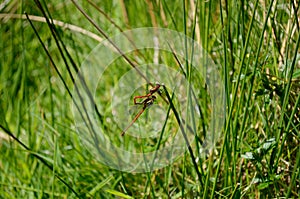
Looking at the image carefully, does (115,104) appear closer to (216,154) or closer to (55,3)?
(216,154)

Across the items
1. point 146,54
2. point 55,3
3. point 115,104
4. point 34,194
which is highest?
point 55,3

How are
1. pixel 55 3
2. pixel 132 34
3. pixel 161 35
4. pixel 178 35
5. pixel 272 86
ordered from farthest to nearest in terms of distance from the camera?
pixel 55 3 < pixel 132 34 < pixel 161 35 < pixel 178 35 < pixel 272 86

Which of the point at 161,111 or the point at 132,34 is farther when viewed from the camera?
the point at 132,34

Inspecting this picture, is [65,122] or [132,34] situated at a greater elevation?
Answer: [132,34]

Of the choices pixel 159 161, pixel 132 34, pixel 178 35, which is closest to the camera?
pixel 159 161

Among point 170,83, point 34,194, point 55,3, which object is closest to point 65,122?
point 34,194

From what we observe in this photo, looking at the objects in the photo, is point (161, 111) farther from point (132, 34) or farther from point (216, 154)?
point (132, 34)

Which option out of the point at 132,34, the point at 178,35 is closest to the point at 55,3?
the point at 132,34
